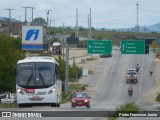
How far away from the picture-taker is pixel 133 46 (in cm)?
6438

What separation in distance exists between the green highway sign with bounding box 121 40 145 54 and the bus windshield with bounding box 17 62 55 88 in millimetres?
31811

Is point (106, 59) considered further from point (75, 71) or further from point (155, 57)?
point (75, 71)

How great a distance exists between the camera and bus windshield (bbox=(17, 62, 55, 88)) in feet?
106

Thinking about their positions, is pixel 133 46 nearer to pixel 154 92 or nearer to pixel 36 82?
pixel 154 92

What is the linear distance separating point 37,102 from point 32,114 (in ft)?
29.7

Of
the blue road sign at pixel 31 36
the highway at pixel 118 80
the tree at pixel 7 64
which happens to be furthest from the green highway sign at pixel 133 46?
the tree at pixel 7 64

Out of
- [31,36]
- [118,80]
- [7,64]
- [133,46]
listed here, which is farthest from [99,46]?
[118,80]

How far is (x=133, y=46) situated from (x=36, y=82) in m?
33.3

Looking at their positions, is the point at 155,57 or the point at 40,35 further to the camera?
the point at 155,57

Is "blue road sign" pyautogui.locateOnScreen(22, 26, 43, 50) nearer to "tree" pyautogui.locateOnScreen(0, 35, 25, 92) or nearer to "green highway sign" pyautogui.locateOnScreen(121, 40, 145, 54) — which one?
"tree" pyautogui.locateOnScreen(0, 35, 25, 92)

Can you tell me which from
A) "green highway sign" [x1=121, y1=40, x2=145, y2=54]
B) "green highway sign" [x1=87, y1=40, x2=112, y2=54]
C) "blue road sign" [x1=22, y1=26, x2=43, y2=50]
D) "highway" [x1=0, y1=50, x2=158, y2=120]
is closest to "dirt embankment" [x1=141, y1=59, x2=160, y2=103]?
"highway" [x1=0, y1=50, x2=158, y2=120]

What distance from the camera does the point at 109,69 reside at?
111625 mm

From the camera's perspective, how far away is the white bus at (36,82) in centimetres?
3219

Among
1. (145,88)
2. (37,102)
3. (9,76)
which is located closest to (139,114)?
(37,102)
